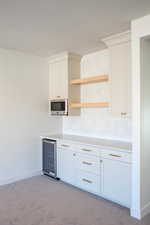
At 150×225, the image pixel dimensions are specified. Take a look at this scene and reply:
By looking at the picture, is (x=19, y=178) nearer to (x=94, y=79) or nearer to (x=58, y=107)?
(x=58, y=107)

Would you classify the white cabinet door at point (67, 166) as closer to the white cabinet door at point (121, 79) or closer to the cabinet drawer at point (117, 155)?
the cabinet drawer at point (117, 155)

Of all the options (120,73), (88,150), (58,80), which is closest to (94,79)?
(120,73)

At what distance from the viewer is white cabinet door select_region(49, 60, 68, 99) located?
14.1 feet

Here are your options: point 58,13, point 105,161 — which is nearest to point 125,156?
point 105,161

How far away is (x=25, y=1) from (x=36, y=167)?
3.31 m

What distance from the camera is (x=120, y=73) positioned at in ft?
10.5

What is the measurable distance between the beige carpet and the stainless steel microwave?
1441 millimetres

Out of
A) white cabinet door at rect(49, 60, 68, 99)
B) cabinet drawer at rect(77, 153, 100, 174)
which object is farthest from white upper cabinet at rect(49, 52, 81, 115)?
cabinet drawer at rect(77, 153, 100, 174)

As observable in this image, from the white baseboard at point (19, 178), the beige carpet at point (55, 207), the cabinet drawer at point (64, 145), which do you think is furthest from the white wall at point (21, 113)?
the cabinet drawer at point (64, 145)

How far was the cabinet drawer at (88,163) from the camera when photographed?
3.36 metres

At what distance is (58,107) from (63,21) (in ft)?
6.49

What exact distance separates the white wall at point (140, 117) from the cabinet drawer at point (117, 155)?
187mm

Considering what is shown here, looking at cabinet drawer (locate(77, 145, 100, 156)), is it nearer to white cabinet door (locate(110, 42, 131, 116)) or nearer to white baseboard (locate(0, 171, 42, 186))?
white cabinet door (locate(110, 42, 131, 116))

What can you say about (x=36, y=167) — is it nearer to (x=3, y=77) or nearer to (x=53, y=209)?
(x=53, y=209)
